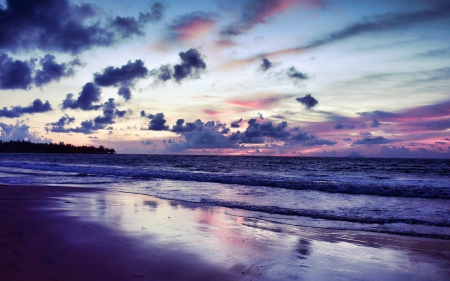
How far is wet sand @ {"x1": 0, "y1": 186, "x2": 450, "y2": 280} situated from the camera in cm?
470

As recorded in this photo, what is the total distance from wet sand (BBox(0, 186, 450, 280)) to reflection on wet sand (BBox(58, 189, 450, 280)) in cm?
2

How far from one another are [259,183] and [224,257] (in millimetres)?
18353

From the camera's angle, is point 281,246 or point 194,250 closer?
point 194,250

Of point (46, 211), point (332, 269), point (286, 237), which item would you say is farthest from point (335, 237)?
point (46, 211)

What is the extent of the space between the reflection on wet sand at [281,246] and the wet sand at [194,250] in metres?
0.02

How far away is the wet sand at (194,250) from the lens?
4.70 m

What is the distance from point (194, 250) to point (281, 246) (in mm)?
1973

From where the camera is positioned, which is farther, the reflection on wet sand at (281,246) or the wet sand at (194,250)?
the reflection on wet sand at (281,246)

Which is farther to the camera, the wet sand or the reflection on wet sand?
the reflection on wet sand

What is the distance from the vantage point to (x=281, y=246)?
21.1 feet

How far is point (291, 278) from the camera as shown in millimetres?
4695

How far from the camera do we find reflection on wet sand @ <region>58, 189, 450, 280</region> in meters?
5.16

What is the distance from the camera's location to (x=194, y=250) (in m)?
5.88

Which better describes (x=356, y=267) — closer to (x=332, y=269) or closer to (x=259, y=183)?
(x=332, y=269)
